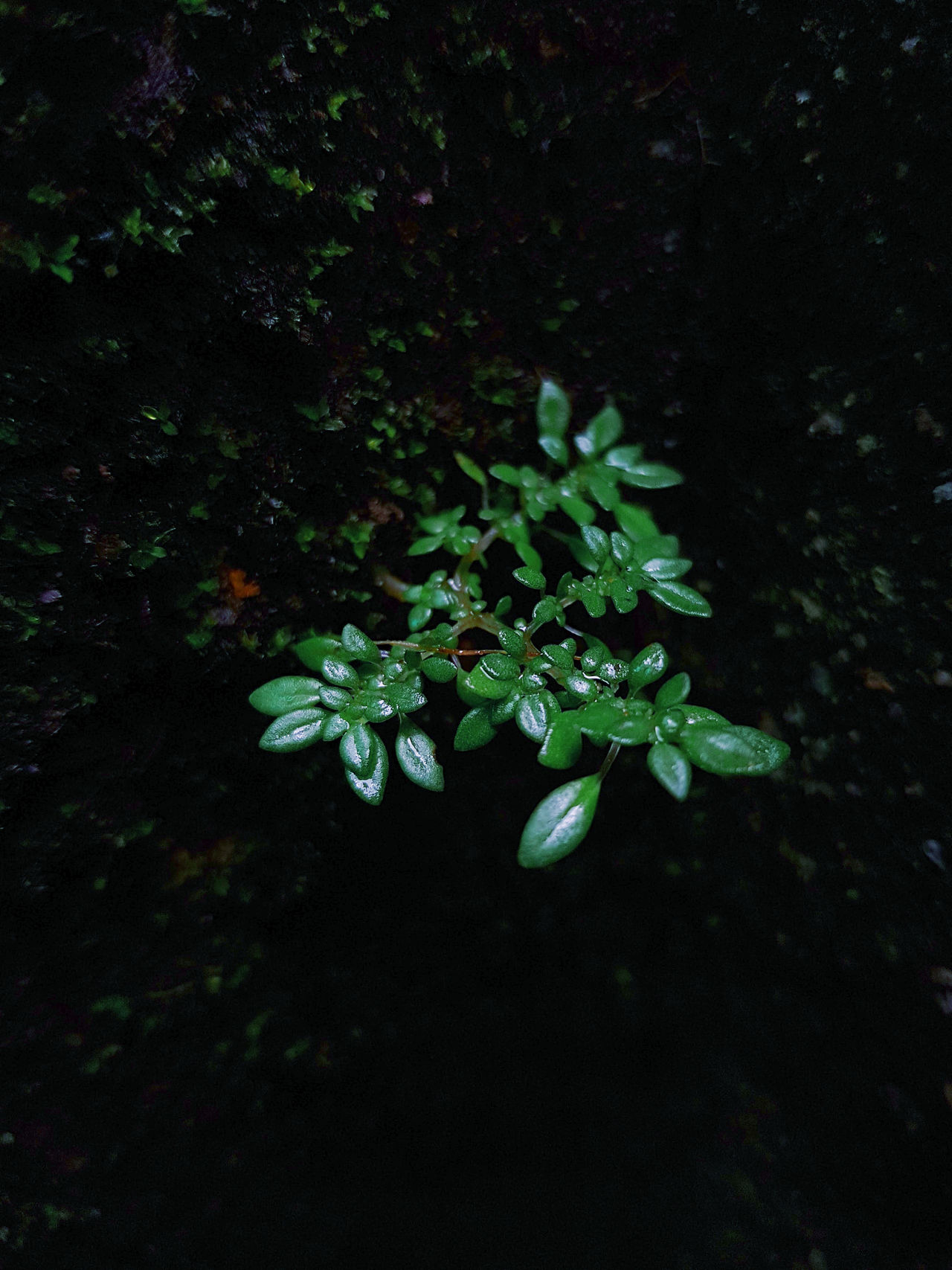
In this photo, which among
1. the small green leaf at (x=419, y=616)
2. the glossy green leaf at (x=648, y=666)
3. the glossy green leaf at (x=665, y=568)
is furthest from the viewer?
the small green leaf at (x=419, y=616)

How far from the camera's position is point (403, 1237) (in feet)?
5.27

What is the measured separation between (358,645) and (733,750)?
1.73 ft

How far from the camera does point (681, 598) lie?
0.96 m

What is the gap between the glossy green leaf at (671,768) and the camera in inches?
30.0

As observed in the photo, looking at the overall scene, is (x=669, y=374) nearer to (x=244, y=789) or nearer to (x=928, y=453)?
(x=928, y=453)

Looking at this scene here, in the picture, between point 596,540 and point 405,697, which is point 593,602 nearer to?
point 596,540

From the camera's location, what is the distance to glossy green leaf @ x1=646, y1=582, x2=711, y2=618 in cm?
95

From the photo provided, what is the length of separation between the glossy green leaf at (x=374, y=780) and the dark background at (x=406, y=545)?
30 centimetres

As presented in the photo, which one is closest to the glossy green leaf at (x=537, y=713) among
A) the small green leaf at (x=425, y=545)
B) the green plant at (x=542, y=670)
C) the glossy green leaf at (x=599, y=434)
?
the green plant at (x=542, y=670)

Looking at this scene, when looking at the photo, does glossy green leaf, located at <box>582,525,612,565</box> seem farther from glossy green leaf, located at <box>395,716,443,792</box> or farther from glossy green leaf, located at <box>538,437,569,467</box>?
glossy green leaf, located at <box>395,716,443,792</box>

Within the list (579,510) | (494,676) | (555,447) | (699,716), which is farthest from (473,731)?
(555,447)

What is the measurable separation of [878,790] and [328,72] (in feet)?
4.31

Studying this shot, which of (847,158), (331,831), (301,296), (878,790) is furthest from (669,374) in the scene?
(331,831)

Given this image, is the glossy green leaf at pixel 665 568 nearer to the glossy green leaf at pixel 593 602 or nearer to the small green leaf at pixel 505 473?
the glossy green leaf at pixel 593 602
